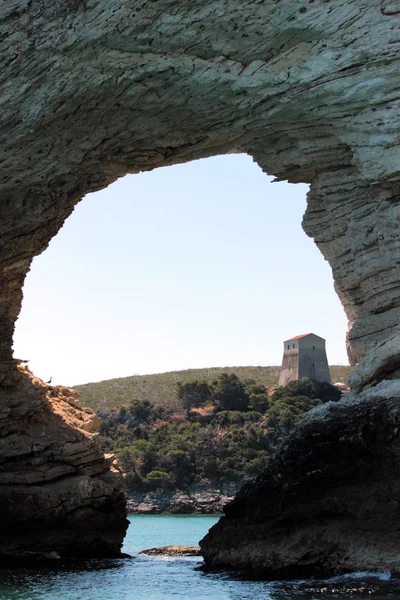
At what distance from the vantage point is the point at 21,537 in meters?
19.5

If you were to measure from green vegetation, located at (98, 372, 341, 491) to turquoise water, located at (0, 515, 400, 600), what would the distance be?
2724 centimetres

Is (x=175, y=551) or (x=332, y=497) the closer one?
(x=332, y=497)

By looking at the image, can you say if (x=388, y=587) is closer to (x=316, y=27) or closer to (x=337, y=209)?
(x=337, y=209)

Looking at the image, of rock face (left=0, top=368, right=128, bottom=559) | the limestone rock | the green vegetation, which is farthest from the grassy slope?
rock face (left=0, top=368, right=128, bottom=559)

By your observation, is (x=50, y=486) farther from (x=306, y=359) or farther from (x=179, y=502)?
(x=306, y=359)

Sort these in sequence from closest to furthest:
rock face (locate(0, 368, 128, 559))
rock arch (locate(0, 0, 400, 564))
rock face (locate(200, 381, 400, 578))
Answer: rock face (locate(200, 381, 400, 578)), rock arch (locate(0, 0, 400, 564)), rock face (locate(0, 368, 128, 559))

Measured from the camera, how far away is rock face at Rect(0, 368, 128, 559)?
19.4 metres

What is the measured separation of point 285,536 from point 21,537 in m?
7.98

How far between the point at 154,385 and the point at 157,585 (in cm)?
5911

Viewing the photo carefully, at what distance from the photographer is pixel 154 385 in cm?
7431

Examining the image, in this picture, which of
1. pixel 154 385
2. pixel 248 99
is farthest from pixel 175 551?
pixel 154 385

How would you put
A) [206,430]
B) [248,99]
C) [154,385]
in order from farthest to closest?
[154,385] → [206,430] → [248,99]

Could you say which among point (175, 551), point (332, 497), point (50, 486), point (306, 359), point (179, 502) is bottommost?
point (179, 502)

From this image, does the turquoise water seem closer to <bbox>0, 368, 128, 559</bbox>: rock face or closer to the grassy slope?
<bbox>0, 368, 128, 559</bbox>: rock face
